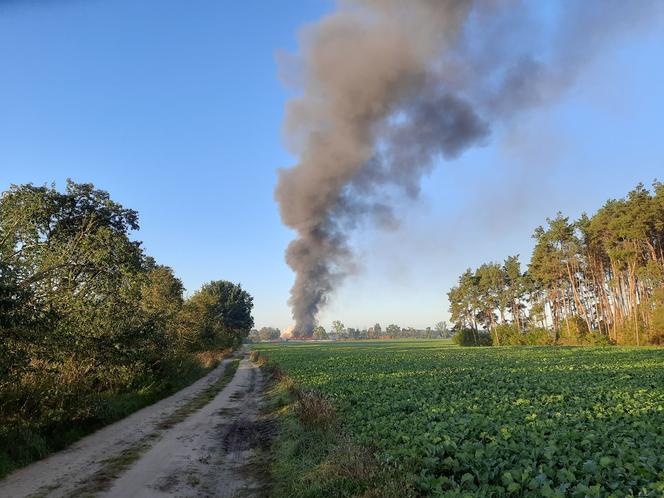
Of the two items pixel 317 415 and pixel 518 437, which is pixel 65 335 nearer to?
pixel 317 415

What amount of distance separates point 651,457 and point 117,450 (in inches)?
453

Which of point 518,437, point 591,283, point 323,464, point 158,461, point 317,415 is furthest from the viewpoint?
point 591,283

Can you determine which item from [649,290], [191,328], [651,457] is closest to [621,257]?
[649,290]

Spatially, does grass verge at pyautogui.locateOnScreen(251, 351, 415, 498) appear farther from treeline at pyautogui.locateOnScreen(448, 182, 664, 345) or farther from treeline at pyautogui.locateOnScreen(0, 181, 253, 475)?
treeline at pyautogui.locateOnScreen(448, 182, 664, 345)

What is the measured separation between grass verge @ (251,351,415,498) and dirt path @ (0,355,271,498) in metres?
0.69

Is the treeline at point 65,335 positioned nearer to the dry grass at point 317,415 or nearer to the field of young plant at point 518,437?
the dry grass at point 317,415

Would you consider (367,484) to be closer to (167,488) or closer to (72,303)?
(167,488)

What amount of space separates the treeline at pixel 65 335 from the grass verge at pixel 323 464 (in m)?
5.89

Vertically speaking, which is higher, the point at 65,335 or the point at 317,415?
the point at 65,335

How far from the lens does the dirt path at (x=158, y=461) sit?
7.93m

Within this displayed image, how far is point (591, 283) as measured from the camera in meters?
70.9

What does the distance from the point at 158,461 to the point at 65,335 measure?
5.61 meters

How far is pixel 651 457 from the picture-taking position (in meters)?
6.36

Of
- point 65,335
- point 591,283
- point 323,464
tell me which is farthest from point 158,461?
point 591,283
